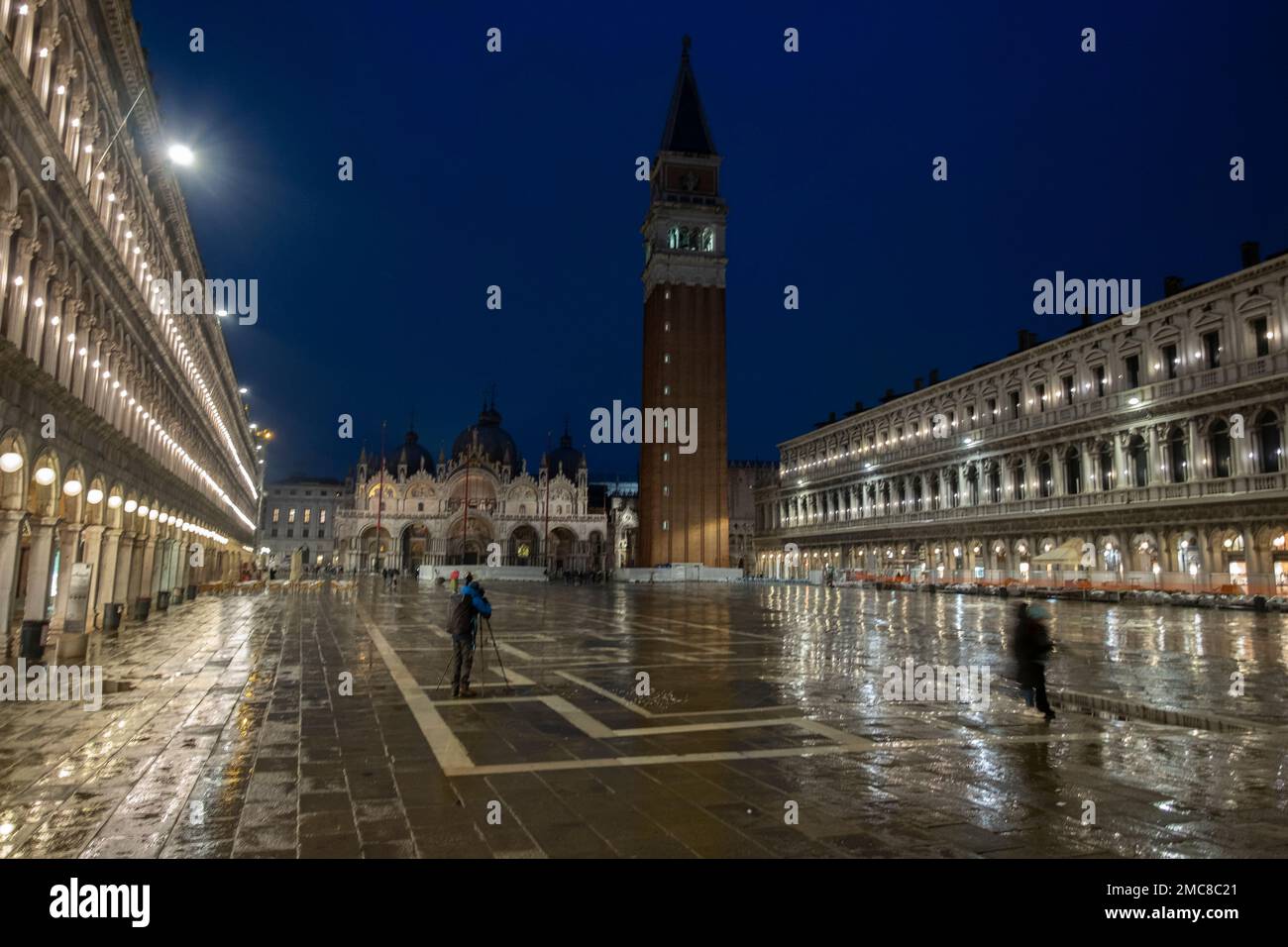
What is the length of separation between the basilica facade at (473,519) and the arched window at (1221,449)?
6551cm

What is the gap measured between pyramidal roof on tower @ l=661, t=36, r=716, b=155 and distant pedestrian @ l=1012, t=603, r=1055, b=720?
82578 mm

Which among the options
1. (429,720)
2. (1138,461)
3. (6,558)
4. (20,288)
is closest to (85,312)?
(20,288)

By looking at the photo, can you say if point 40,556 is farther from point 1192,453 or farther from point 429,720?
point 1192,453

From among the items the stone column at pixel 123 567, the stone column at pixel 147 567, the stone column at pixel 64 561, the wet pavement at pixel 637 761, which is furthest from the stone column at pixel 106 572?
the wet pavement at pixel 637 761

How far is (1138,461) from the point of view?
43438mm

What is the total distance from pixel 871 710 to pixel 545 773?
480cm

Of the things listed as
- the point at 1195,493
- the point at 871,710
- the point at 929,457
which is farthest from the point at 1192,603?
the point at 871,710

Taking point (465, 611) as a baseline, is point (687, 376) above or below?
above

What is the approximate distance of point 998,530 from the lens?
52719 mm

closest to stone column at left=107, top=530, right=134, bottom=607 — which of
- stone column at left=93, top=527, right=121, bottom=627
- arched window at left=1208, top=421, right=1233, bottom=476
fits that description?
stone column at left=93, top=527, right=121, bottom=627

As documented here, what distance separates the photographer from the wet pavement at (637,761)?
17.4ft

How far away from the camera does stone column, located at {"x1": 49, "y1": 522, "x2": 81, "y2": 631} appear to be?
16.5 meters

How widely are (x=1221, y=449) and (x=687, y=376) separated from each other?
158ft

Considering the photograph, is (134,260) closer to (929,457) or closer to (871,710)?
(871,710)
